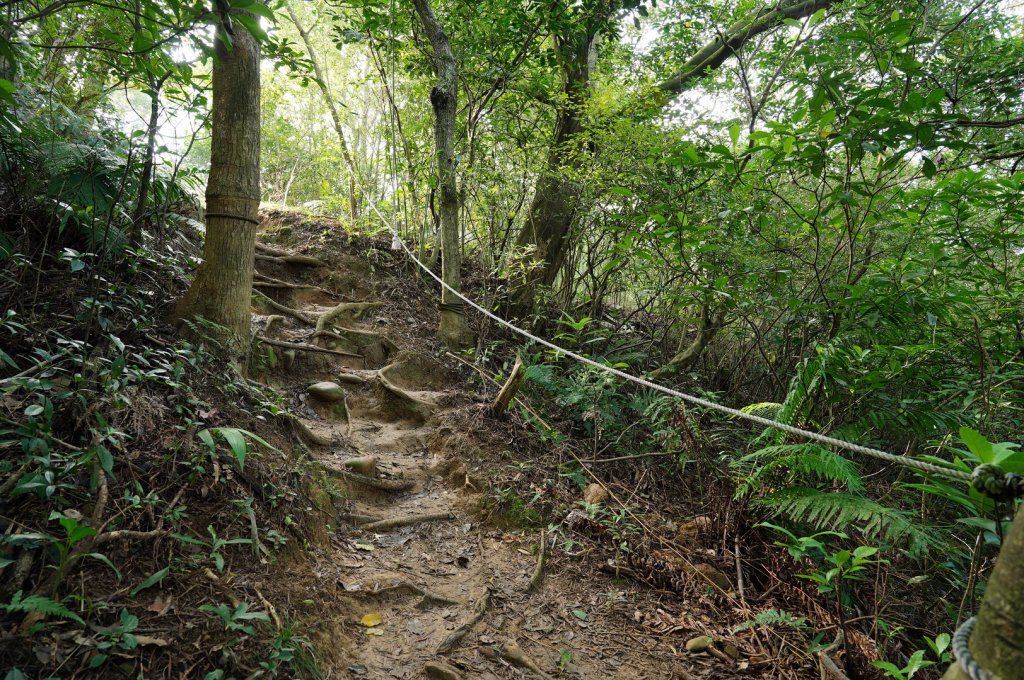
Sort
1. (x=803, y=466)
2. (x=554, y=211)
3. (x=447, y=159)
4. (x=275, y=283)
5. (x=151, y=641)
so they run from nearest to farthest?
(x=151, y=641)
(x=803, y=466)
(x=447, y=159)
(x=275, y=283)
(x=554, y=211)

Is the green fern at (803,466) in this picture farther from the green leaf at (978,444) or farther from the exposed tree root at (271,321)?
the exposed tree root at (271,321)

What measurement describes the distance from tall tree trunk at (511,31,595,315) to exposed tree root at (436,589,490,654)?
12.7 feet

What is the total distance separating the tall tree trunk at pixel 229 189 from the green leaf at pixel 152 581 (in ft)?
5.71

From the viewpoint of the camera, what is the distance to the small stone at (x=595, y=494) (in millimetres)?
3979

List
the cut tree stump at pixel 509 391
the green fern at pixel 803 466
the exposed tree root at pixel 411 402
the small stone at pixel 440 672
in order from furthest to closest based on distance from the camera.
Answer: the exposed tree root at pixel 411 402 < the cut tree stump at pixel 509 391 < the green fern at pixel 803 466 < the small stone at pixel 440 672

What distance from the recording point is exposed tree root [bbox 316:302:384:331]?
569cm

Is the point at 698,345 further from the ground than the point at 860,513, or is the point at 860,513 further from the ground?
the point at 698,345

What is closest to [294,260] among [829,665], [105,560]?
[105,560]

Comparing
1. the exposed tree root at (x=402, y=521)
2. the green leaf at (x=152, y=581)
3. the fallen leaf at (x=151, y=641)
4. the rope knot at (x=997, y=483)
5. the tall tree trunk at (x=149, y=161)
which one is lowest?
the exposed tree root at (x=402, y=521)

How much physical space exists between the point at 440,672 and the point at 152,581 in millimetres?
1283

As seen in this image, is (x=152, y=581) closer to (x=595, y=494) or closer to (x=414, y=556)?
(x=414, y=556)

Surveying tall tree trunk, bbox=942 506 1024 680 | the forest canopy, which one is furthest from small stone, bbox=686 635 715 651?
tall tree trunk, bbox=942 506 1024 680

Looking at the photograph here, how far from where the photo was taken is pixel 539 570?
10.8 feet

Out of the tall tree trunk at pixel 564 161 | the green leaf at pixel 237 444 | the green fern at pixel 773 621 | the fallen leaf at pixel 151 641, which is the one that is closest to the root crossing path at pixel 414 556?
the green fern at pixel 773 621
